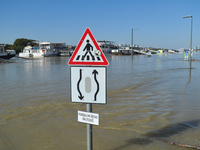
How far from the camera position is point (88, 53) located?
306 centimetres

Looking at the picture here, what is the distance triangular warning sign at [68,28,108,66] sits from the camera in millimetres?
3002

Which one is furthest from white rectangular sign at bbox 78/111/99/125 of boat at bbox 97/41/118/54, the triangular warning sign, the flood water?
boat at bbox 97/41/118/54

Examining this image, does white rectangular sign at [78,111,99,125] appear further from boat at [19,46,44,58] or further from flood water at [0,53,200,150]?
boat at [19,46,44,58]

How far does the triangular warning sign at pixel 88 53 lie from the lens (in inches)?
118

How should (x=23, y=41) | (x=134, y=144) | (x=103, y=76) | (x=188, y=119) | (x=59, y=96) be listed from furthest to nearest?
(x=23, y=41)
(x=59, y=96)
(x=188, y=119)
(x=134, y=144)
(x=103, y=76)

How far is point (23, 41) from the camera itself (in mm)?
133625

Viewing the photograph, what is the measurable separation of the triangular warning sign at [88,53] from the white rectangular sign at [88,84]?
0.10m

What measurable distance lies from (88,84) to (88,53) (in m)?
0.48

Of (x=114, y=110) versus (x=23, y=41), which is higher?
(x=23, y=41)

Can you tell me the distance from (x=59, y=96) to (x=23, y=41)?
447ft

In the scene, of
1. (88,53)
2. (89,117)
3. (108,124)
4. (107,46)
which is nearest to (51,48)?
(107,46)

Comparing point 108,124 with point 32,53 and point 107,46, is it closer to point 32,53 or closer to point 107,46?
point 32,53

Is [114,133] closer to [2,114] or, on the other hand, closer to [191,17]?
[2,114]

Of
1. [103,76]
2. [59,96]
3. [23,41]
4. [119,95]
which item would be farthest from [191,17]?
[23,41]
